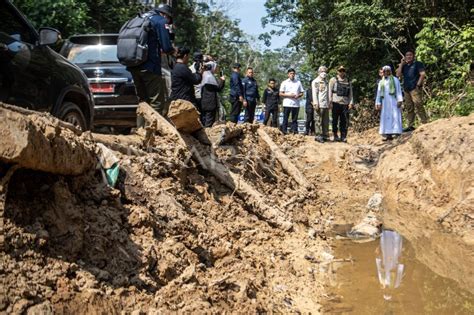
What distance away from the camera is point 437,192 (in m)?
7.46

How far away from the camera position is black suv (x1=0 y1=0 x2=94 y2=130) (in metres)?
4.05

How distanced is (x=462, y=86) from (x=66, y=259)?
1030cm

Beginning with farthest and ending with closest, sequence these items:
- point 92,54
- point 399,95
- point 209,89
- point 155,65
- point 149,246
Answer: point 399,95 → point 209,89 → point 92,54 → point 155,65 → point 149,246

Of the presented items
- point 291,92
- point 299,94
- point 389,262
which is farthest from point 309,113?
point 389,262

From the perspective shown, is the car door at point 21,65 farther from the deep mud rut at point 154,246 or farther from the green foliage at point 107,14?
the green foliage at point 107,14

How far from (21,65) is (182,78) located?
9.88ft

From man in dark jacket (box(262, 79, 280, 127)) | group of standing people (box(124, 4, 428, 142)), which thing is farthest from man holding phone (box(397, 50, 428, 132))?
man in dark jacket (box(262, 79, 280, 127))

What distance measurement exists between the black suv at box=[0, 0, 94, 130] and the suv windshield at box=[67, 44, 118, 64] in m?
3.25

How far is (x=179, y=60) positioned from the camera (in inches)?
275

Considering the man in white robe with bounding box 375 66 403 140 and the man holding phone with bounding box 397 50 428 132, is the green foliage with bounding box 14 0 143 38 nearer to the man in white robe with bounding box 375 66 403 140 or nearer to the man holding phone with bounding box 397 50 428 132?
the man in white robe with bounding box 375 66 403 140

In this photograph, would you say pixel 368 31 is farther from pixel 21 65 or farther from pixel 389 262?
pixel 21 65

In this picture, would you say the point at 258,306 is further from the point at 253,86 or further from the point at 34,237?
the point at 253,86

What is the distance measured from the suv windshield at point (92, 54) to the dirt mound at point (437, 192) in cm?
514

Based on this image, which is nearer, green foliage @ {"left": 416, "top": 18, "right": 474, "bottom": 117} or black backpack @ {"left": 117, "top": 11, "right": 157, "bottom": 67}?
black backpack @ {"left": 117, "top": 11, "right": 157, "bottom": 67}
